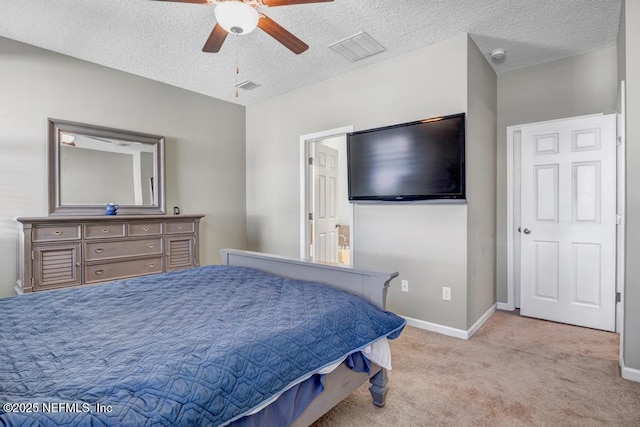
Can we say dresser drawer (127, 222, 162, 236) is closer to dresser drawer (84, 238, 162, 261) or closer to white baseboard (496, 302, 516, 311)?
dresser drawer (84, 238, 162, 261)

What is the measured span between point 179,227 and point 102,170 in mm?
979

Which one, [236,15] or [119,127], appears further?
[119,127]

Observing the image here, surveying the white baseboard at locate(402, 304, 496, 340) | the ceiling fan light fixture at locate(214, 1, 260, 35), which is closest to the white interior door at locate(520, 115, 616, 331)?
the white baseboard at locate(402, 304, 496, 340)

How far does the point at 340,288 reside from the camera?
1933 mm

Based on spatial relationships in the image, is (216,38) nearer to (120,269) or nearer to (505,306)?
Result: (120,269)

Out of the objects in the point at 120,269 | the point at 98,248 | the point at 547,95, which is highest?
the point at 547,95

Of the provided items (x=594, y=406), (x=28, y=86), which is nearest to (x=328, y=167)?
(x=28, y=86)

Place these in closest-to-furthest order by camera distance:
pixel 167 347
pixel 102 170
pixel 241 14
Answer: pixel 167 347 → pixel 241 14 → pixel 102 170

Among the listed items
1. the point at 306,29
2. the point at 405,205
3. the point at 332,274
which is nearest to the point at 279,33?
the point at 306,29

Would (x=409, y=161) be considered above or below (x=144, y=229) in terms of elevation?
above

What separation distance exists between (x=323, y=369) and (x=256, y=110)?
4.14 meters

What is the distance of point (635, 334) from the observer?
2.09m

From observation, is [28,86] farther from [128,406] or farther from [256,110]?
[128,406]

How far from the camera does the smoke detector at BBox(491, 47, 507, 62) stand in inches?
123
